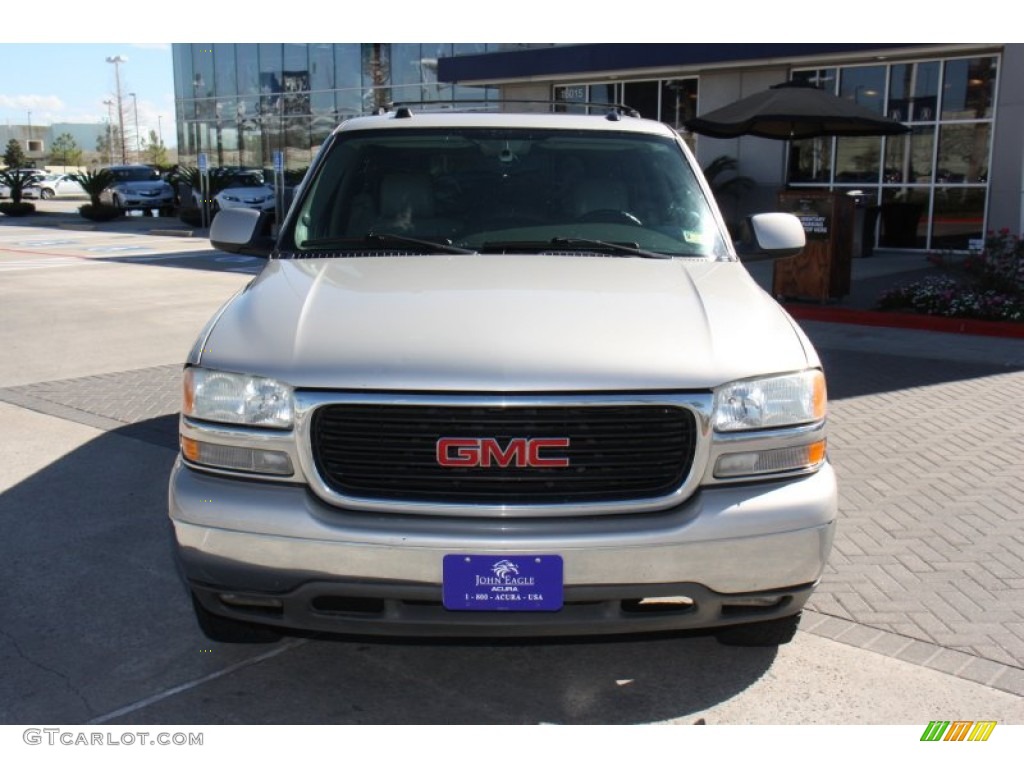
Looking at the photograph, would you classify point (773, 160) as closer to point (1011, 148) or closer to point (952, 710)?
point (1011, 148)

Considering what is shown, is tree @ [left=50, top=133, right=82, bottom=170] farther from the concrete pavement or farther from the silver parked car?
the concrete pavement

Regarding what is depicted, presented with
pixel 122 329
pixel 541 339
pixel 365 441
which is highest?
pixel 541 339

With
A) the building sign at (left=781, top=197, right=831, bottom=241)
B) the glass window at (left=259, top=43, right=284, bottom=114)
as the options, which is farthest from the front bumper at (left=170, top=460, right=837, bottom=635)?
the glass window at (left=259, top=43, right=284, bottom=114)

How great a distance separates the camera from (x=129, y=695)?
3492mm

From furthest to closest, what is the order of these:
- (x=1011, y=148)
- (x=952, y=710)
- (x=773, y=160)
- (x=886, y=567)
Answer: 1. (x=773, y=160)
2. (x=1011, y=148)
3. (x=886, y=567)
4. (x=952, y=710)

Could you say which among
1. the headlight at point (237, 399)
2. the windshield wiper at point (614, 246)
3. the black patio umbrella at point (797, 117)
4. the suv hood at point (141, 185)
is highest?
the black patio umbrella at point (797, 117)

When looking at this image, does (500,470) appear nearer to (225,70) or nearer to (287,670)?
(287,670)

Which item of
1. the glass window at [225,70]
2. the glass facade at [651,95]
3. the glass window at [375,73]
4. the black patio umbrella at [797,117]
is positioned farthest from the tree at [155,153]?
the black patio umbrella at [797,117]

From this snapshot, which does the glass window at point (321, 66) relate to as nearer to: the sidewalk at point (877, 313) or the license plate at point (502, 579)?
the sidewalk at point (877, 313)

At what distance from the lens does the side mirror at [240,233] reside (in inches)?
189

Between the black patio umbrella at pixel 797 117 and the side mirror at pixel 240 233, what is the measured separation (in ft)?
32.1

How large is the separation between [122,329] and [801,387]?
9.50 m

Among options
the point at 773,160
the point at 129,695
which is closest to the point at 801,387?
the point at 129,695

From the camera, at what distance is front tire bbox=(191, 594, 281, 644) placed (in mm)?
3551
